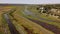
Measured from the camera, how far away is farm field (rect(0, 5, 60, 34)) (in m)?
2.44

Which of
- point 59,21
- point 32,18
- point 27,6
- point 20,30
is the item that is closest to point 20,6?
point 27,6

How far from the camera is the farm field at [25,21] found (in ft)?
8.00

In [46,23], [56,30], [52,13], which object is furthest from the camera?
[52,13]

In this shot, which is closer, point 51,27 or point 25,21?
point 51,27

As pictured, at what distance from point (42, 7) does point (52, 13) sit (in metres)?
0.27

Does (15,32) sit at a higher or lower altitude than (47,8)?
lower

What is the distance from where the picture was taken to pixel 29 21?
2.65 m

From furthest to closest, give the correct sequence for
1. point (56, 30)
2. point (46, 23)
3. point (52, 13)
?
point (52, 13) < point (46, 23) < point (56, 30)

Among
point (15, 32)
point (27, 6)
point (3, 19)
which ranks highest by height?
point (27, 6)

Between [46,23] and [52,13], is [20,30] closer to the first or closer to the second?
[46,23]

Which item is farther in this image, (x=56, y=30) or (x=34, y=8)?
(x=34, y=8)

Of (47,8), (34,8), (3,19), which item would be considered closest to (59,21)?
(47,8)

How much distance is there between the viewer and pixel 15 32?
2.42 metres

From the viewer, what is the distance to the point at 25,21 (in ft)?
8.71
